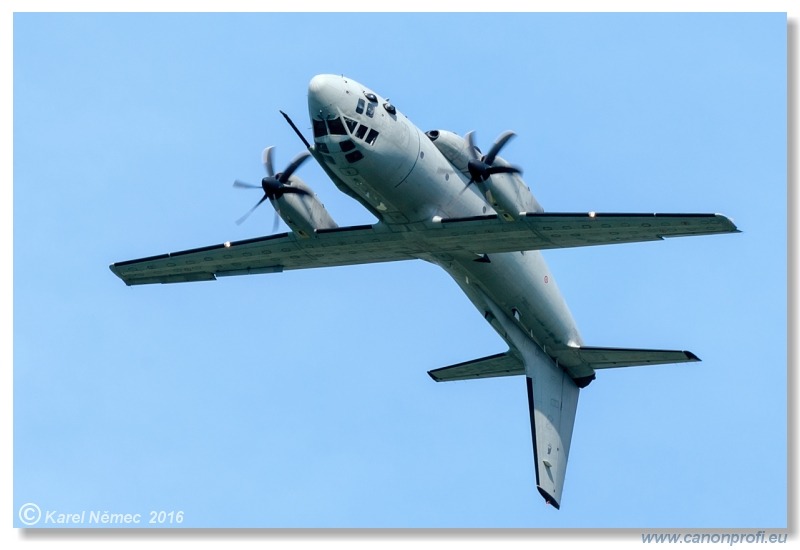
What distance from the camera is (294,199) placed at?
147ft

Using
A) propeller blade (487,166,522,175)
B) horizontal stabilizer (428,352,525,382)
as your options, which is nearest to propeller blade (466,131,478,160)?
propeller blade (487,166,522,175)

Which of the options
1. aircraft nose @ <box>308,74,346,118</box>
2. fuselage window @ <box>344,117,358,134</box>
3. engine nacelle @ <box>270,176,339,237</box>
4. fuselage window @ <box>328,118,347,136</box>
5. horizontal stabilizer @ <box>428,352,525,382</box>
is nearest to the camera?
aircraft nose @ <box>308,74,346,118</box>

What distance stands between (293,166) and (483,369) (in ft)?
41.2

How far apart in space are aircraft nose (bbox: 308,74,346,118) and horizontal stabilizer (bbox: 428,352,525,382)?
1502 centimetres

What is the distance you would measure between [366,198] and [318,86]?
427 cm

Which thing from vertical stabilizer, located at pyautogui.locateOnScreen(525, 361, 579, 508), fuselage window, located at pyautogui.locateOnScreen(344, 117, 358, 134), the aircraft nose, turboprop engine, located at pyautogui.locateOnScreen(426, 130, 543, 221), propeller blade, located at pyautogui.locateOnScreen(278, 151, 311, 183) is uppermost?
propeller blade, located at pyautogui.locateOnScreen(278, 151, 311, 183)

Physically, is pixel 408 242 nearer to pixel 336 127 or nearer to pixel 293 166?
pixel 293 166

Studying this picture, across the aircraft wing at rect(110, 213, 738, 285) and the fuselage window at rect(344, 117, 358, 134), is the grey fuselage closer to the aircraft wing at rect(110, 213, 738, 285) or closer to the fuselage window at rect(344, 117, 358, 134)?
the fuselage window at rect(344, 117, 358, 134)

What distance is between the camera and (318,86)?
40531mm

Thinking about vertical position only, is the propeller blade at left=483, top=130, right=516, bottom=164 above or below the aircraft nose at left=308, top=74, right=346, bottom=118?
below

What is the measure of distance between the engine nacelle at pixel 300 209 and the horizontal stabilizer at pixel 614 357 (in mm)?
11988

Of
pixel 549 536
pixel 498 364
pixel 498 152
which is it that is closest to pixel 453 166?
pixel 498 152

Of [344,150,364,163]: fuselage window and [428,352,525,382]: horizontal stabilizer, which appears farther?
[428,352,525,382]: horizontal stabilizer

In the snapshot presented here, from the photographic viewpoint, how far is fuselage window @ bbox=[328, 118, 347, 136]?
40.7 meters
